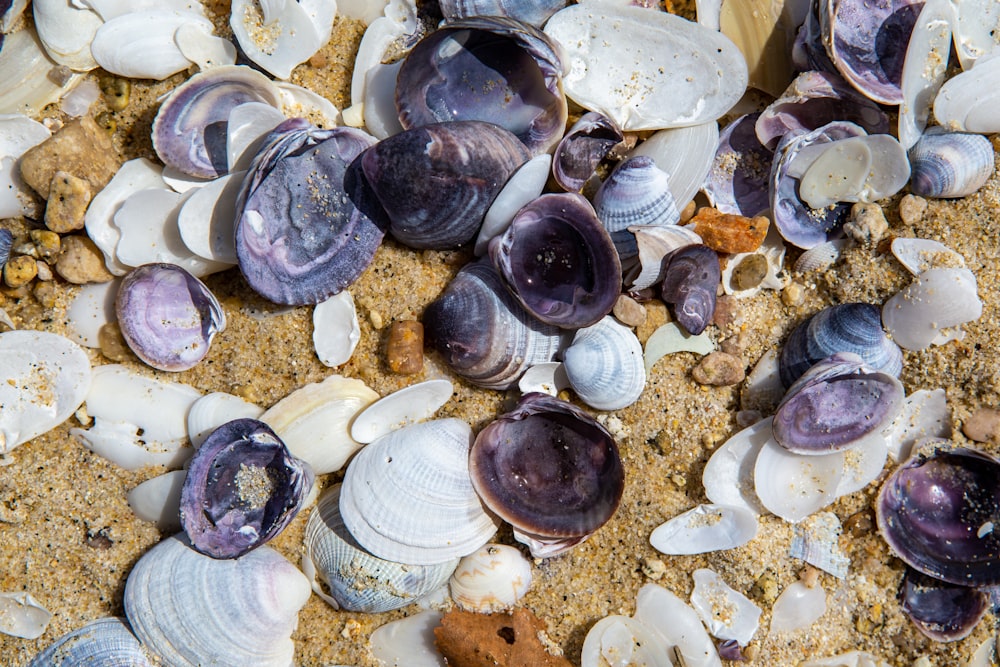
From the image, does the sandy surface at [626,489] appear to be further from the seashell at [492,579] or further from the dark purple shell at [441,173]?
the dark purple shell at [441,173]

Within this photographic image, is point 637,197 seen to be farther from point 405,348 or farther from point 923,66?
point 923,66

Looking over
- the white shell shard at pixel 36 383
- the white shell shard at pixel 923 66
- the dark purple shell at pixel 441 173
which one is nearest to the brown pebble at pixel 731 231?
the white shell shard at pixel 923 66

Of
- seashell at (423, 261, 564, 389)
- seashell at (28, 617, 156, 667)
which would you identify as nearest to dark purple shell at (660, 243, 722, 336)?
seashell at (423, 261, 564, 389)

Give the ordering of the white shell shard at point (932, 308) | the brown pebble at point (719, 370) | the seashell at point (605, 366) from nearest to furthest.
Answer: the white shell shard at point (932, 308) → the seashell at point (605, 366) → the brown pebble at point (719, 370)

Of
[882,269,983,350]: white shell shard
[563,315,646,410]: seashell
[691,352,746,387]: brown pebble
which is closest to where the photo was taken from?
[882,269,983,350]: white shell shard

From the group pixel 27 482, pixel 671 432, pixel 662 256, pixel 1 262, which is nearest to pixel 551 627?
pixel 671 432

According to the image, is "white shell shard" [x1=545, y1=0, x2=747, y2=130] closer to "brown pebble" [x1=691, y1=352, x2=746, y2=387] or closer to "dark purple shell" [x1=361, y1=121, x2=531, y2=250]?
"dark purple shell" [x1=361, y1=121, x2=531, y2=250]

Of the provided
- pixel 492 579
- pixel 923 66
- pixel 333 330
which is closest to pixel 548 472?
pixel 492 579
